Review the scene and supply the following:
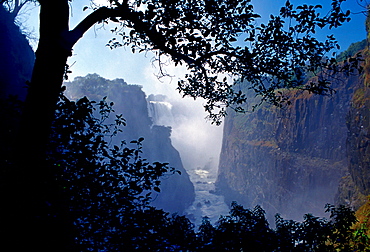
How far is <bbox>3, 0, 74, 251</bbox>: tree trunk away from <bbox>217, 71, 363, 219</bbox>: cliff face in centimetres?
5177

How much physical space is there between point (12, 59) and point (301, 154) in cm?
5918

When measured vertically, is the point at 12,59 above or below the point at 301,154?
below

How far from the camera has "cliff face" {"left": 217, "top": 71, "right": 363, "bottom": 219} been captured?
4422cm

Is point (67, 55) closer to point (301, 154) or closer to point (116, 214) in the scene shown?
point (116, 214)

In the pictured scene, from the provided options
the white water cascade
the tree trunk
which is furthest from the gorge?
the tree trunk

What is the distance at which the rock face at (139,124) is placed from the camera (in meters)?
56.6

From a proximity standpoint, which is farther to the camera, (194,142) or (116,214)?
(194,142)

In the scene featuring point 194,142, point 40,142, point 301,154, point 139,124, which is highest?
point 194,142

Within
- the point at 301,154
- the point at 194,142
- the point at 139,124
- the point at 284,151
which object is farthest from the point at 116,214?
the point at 194,142

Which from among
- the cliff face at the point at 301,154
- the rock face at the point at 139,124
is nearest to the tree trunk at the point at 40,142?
the cliff face at the point at 301,154

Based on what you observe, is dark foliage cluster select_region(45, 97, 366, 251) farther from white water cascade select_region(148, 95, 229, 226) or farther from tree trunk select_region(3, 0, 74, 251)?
white water cascade select_region(148, 95, 229, 226)

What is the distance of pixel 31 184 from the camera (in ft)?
8.53

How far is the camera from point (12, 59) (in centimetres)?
1695

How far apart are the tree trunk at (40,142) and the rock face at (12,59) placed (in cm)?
1433
